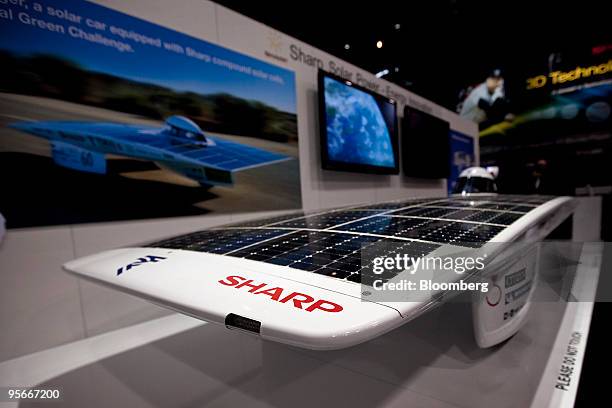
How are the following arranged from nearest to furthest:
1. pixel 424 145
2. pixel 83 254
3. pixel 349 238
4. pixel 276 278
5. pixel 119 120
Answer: pixel 276 278 < pixel 349 238 < pixel 83 254 < pixel 119 120 < pixel 424 145

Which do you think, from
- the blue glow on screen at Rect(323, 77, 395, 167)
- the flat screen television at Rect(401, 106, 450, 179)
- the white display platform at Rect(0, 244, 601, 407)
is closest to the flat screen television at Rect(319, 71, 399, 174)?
the blue glow on screen at Rect(323, 77, 395, 167)

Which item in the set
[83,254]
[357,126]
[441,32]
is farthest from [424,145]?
[83,254]

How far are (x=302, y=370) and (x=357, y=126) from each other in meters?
2.68

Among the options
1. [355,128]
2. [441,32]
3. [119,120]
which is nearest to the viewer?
[119,120]

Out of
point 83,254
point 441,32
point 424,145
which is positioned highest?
point 441,32

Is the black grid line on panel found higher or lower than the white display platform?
higher

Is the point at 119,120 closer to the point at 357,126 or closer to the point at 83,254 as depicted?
the point at 83,254

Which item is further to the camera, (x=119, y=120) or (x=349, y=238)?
(x=119, y=120)

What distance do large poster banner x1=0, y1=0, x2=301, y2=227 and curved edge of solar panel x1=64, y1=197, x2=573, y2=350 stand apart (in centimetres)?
65

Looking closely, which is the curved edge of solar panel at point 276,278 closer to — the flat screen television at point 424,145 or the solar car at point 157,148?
the solar car at point 157,148

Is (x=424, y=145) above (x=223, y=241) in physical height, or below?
above

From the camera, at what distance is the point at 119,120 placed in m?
1.69

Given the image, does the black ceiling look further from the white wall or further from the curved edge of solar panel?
the curved edge of solar panel

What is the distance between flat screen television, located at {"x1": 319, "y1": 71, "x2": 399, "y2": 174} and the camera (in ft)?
9.48
